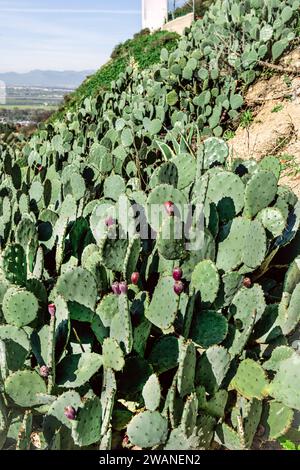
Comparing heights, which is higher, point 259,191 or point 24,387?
point 259,191

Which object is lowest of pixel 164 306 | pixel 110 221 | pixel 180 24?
pixel 164 306

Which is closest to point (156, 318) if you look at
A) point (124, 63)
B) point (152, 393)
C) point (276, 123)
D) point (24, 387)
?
point (152, 393)

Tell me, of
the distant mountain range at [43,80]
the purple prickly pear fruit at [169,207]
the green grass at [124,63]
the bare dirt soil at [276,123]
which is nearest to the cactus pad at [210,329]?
the purple prickly pear fruit at [169,207]

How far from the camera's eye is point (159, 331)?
245 centimetres

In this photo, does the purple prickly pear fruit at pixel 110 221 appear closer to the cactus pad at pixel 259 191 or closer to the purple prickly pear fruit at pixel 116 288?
the purple prickly pear fruit at pixel 116 288

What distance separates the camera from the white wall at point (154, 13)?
33.1 meters

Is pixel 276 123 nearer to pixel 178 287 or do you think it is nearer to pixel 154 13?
pixel 178 287

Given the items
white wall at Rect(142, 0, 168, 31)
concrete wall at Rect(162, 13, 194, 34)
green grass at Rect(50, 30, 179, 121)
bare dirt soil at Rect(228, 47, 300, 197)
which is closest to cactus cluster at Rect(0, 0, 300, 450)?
bare dirt soil at Rect(228, 47, 300, 197)

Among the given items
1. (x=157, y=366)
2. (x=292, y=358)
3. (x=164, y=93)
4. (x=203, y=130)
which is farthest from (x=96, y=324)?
(x=164, y=93)

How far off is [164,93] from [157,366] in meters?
5.69

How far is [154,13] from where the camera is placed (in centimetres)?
3381

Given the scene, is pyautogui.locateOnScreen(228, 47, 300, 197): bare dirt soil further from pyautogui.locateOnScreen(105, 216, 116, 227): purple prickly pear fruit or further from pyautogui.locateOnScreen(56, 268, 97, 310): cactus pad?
pyautogui.locateOnScreen(56, 268, 97, 310): cactus pad

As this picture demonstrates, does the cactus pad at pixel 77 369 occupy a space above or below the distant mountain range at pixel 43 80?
below
